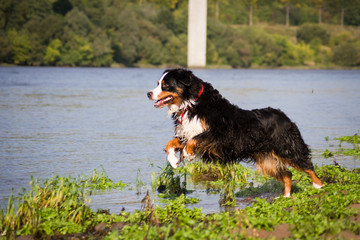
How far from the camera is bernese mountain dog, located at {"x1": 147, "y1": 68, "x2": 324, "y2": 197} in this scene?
7.12 metres

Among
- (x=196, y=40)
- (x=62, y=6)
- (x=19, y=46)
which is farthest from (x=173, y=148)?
(x=62, y=6)

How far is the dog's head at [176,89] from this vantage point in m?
7.07

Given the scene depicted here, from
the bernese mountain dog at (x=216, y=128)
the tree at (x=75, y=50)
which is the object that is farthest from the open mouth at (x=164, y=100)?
the tree at (x=75, y=50)

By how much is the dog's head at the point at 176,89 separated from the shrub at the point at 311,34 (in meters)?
103

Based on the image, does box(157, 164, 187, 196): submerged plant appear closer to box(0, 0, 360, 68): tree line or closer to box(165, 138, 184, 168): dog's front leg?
box(165, 138, 184, 168): dog's front leg

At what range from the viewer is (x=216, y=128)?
282 inches

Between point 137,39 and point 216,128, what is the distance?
77889 mm

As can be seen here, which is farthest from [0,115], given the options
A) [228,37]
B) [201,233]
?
[228,37]

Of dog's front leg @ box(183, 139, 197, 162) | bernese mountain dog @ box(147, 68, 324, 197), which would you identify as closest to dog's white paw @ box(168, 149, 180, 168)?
bernese mountain dog @ box(147, 68, 324, 197)

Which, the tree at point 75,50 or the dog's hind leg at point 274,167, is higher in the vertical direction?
the tree at point 75,50

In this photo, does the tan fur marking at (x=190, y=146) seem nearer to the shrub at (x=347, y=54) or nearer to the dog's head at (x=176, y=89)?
the dog's head at (x=176, y=89)

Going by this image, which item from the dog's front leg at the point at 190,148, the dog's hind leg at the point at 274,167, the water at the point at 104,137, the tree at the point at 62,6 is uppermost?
the tree at the point at 62,6

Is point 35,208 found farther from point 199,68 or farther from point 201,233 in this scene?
point 199,68

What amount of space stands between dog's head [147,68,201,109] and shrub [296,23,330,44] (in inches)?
4068
